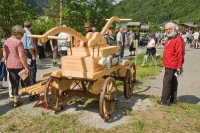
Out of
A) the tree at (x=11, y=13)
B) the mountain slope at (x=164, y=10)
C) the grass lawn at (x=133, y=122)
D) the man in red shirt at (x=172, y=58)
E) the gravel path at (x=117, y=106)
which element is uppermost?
the mountain slope at (x=164, y=10)

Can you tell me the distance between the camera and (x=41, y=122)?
441 centimetres

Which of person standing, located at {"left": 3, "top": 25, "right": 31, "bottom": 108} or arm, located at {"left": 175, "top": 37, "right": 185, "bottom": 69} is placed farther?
arm, located at {"left": 175, "top": 37, "right": 185, "bottom": 69}

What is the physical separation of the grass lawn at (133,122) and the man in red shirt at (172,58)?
1.35ft

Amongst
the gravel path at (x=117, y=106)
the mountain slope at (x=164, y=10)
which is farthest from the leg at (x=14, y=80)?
the mountain slope at (x=164, y=10)

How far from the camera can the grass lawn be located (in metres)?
4.12

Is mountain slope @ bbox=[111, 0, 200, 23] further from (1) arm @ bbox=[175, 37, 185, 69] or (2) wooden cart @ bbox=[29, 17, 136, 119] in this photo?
(2) wooden cart @ bbox=[29, 17, 136, 119]

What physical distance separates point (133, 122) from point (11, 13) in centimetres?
1024

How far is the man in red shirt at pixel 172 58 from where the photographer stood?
496 centimetres

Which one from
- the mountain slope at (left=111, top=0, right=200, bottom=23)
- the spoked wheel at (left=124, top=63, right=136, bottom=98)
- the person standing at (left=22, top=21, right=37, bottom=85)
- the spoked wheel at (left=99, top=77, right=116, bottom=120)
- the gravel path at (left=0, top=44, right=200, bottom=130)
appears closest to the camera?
the spoked wheel at (left=99, top=77, right=116, bottom=120)

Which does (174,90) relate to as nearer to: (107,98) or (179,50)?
(179,50)

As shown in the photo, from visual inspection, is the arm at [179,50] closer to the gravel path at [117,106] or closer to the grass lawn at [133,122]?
the grass lawn at [133,122]

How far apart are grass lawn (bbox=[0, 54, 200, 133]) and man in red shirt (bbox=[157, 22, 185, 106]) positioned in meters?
0.41

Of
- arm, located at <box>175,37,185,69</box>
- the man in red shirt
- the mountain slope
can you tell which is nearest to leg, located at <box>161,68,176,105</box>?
the man in red shirt

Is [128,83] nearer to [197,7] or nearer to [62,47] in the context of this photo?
[62,47]
